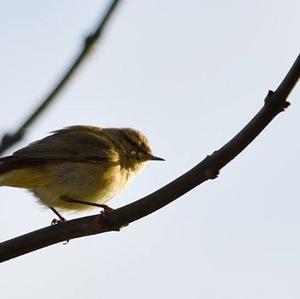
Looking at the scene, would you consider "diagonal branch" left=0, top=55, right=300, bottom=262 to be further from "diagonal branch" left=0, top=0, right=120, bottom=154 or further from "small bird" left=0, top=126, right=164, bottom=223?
"small bird" left=0, top=126, right=164, bottom=223

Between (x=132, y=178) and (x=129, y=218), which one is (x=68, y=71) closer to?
(x=129, y=218)

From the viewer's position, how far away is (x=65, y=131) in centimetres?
950

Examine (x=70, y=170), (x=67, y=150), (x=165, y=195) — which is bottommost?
(x=165, y=195)

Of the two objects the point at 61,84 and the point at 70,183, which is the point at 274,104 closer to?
the point at 61,84

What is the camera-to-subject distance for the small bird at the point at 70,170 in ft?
25.7

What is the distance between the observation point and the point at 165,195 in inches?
160

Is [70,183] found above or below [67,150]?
below

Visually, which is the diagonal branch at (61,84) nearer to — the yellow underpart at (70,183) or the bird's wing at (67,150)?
the bird's wing at (67,150)

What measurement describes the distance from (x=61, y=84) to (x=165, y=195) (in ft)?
5.27

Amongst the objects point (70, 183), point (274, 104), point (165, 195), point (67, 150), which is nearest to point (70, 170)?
point (70, 183)

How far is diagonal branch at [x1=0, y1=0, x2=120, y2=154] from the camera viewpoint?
255 cm

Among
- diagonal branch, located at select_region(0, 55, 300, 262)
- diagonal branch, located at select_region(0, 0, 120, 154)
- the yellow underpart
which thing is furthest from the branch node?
the yellow underpart

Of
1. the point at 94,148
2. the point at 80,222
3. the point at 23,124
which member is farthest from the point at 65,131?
the point at 23,124

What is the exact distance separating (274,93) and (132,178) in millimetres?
5966
